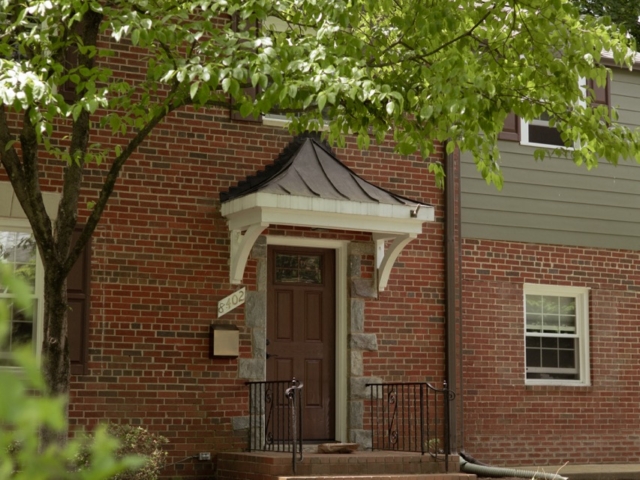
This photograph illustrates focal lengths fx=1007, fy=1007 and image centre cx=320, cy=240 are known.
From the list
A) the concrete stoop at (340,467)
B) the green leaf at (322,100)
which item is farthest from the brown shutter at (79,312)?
the green leaf at (322,100)

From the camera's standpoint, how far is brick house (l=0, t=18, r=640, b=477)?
34.4 ft

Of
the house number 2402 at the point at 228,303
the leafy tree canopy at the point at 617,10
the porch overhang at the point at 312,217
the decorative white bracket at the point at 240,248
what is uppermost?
the leafy tree canopy at the point at 617,10

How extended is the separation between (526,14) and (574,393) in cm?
611

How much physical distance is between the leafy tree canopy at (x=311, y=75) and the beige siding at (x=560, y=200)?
385cm

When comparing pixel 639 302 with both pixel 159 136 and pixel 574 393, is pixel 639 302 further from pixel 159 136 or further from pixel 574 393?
pixel 159 136

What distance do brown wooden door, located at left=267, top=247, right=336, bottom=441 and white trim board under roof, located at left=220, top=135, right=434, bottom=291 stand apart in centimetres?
67

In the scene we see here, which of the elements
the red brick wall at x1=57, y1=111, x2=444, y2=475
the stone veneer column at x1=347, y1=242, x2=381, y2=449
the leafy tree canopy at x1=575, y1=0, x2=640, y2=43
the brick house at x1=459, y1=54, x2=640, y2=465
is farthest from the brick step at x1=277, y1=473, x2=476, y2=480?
the leafy tree canopy at x1=575, y1=0, x2=640, y2=43

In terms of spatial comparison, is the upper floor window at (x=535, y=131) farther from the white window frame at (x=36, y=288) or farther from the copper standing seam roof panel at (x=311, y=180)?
the white window frame at (x=36, y=288)

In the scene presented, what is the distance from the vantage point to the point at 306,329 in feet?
38.0

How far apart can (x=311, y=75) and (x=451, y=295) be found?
5622mm

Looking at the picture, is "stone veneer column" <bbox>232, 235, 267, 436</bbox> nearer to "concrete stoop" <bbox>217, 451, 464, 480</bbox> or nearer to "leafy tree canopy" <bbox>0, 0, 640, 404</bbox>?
"concrete stoop" <bbox>217, 451, 464, 480</bbox>

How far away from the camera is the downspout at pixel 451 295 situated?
1205 centimetres

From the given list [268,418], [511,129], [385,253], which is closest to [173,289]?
[268,418]

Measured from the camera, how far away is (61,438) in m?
7.24
